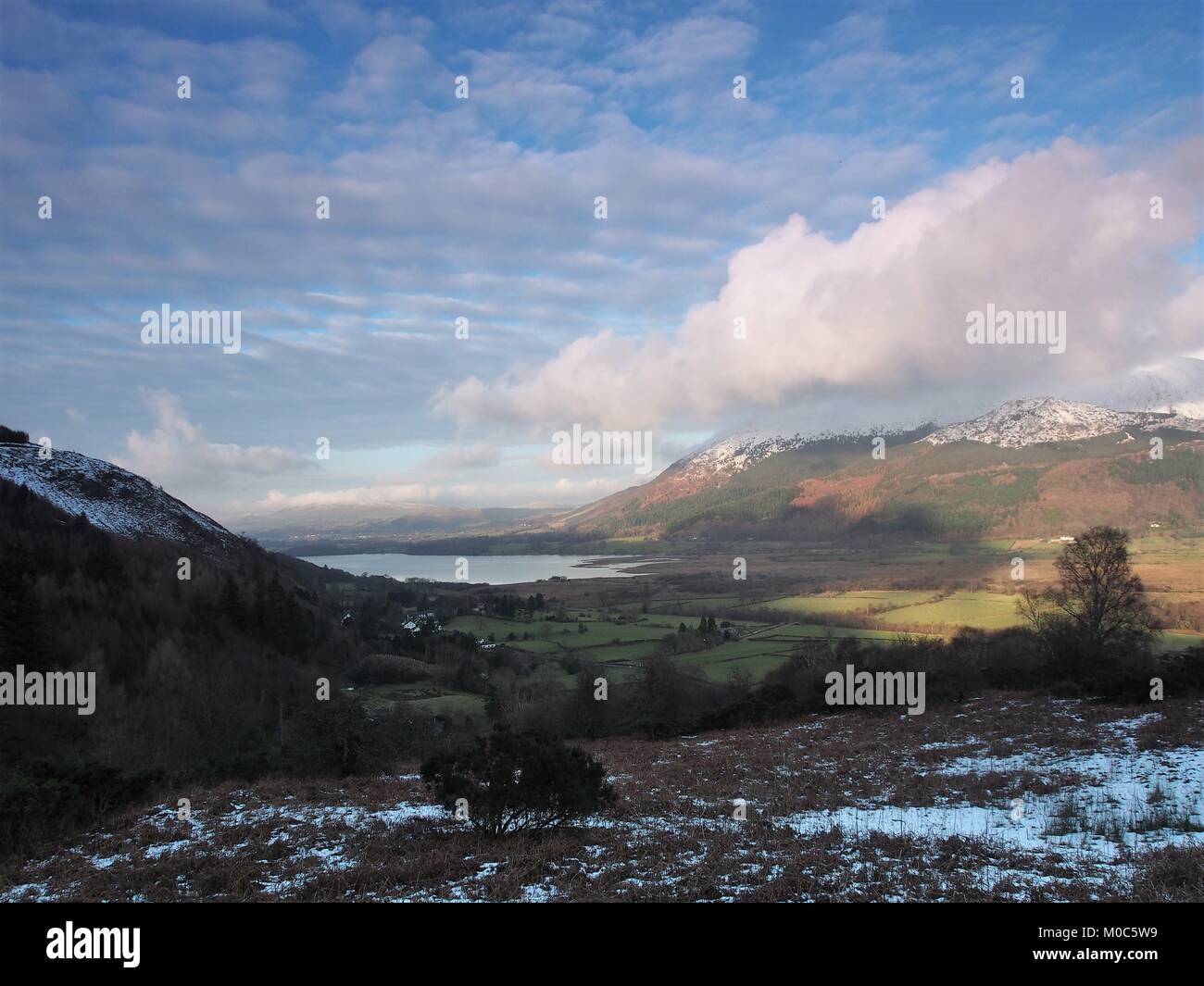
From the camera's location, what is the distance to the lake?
118875mm

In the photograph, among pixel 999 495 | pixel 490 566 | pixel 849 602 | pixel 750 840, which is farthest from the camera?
pixel 490 566

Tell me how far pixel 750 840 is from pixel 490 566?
5280 inches

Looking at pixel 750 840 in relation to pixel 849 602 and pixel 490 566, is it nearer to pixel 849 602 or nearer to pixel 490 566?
pixel 849 602

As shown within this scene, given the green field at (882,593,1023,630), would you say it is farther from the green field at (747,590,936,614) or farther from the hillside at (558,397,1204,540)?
the hillside at (558,397,1204,540)

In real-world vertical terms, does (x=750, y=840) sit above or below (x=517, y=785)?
below

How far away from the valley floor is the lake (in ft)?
319

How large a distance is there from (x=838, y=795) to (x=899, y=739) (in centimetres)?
692

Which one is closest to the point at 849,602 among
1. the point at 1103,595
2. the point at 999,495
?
the point at 1103,595

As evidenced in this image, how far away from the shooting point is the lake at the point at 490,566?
11888 centimetres

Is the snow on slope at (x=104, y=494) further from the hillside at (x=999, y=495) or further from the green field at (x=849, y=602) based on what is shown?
the hillside at (x=999, y=495)

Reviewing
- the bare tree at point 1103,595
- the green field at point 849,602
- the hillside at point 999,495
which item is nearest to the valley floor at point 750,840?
the bare tree at point 1103,595

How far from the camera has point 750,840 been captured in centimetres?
849

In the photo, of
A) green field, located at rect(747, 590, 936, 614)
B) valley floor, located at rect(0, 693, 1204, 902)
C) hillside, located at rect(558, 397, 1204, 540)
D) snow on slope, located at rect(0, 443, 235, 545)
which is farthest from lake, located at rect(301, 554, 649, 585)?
valley floor, located at rect(0, 693, 1204, 902)
